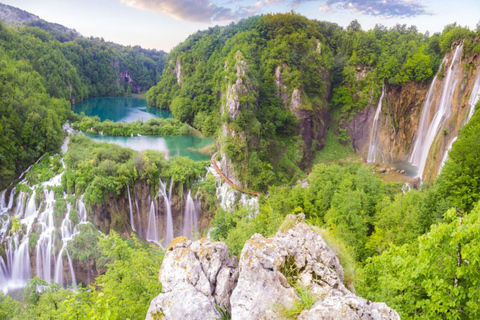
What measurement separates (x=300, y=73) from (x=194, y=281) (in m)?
37.5

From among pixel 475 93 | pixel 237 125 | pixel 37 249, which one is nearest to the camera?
pixel 37 249

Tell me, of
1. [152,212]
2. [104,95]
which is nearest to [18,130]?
[152,212]

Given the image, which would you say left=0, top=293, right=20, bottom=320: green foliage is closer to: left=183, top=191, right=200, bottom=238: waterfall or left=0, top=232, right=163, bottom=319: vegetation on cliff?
left=0, top=232, right=163, bottom=319: vegetation on cliff

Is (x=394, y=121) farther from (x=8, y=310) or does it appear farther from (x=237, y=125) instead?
(x=8, y=310)

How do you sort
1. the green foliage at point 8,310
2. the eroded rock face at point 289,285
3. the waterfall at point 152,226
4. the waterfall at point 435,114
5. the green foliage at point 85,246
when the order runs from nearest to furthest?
the eroded rock face at point 289,285
the green foliage at point 8,310
the green foliage at point 85,246
the waterfall at point 152,226
the waterfall at point 435,114

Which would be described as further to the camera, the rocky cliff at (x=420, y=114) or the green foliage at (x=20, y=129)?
the rocky cliff at (x=420, y=114)

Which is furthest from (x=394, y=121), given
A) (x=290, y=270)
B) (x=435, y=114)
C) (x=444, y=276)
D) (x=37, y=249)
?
(x=37, y=249)

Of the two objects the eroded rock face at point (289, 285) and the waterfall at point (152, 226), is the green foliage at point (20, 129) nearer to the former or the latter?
the waterfall at point (152, 226)

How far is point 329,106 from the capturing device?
42438 mm

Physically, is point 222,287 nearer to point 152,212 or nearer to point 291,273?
point 291,273

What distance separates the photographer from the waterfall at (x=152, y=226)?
975 inches

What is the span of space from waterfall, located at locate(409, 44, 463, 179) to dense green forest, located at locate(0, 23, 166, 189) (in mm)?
40205

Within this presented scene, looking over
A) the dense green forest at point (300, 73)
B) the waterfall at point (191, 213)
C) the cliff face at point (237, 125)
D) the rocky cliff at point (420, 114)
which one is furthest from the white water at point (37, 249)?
the rocky cliff at point (420, 114)

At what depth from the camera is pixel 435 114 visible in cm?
2983
